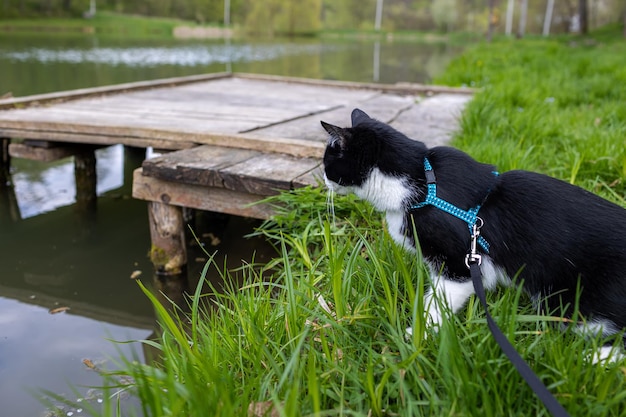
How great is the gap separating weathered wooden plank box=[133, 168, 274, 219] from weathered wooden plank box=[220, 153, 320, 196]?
125mm

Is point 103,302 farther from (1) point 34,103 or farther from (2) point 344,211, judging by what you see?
(1) point 34,103

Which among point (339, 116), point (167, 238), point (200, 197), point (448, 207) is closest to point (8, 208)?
point (167, 238)

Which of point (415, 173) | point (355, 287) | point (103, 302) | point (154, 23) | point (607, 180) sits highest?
point (154, 23)

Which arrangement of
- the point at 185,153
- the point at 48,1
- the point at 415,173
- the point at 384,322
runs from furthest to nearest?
the point at 48,1
the point at 185,153
the point at 415,173
the point at 384,322

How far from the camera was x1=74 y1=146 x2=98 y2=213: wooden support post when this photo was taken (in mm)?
5434

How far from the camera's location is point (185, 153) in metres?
3.95

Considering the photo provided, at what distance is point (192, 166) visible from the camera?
11.6 ft

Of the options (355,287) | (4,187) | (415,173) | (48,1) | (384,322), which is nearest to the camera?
(384,322)

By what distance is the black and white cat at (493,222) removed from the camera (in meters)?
1.86

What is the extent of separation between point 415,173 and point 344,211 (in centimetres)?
125

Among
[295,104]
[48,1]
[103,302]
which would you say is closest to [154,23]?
[48,1]

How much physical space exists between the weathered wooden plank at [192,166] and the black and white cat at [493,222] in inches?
61.0

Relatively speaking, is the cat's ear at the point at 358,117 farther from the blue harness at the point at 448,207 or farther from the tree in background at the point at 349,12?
the tree in background at the point at 349,12

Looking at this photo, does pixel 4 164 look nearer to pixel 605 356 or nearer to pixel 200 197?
pixel 200 197
